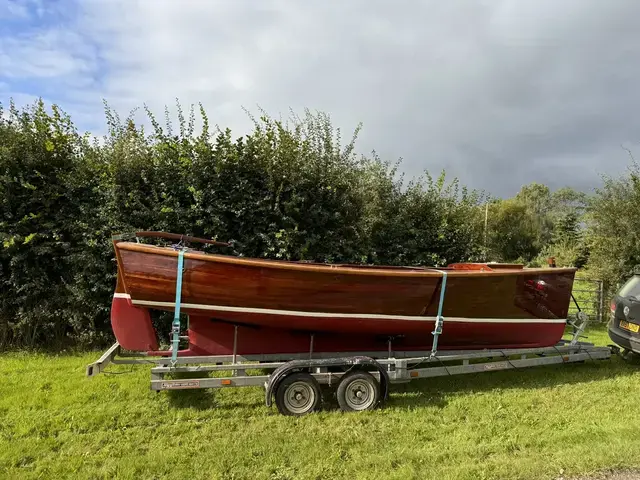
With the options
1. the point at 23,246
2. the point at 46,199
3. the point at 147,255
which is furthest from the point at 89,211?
the point at 147,255

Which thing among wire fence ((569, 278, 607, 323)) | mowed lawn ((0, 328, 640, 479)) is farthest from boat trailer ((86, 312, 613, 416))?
wire fence ((569, 278, 607, 323))

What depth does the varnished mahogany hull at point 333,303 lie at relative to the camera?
3980mm

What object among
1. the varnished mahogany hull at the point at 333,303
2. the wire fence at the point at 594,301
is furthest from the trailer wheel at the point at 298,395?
the wire fence at the point at 594,301

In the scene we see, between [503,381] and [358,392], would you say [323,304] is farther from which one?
[503,381]

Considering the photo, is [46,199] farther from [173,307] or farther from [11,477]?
[11,477]

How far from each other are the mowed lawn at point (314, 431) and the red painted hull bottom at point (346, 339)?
0.45 meters

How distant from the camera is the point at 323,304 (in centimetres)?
424

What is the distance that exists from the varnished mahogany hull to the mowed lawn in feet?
1.96

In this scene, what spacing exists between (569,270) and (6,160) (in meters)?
7.53

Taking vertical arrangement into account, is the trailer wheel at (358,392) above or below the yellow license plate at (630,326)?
below

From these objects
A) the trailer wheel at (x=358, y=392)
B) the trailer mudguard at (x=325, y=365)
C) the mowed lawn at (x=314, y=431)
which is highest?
the trailer mudguard at (x=325, y=365)

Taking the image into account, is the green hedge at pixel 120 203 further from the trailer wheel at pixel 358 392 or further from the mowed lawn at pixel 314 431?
the trailer wheel at pixel 358 392

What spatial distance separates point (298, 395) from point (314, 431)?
0.43 m

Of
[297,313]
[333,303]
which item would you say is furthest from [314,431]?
[333,303]
